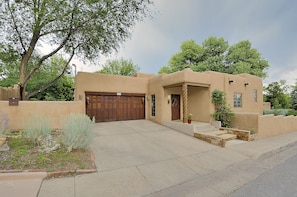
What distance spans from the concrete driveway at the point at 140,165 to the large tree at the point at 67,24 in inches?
239

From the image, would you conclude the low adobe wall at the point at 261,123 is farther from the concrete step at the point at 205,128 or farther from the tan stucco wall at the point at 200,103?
the tan stucco wall at the point at 200,103

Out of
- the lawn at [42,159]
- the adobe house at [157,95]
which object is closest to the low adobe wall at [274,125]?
the adobe house at [157,95]

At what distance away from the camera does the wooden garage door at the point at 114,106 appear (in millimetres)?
10984

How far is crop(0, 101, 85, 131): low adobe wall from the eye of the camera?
7605 millimetres

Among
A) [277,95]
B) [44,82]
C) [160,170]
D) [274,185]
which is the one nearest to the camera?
[274,185]

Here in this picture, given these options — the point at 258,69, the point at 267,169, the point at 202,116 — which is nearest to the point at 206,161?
the point at 267,169

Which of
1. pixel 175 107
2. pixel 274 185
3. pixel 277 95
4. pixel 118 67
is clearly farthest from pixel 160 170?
pixel 118 67

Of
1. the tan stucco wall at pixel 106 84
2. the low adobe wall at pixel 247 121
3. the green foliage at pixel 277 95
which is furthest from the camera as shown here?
the green foliage at pixel 277 95

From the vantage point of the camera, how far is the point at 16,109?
25.3ft

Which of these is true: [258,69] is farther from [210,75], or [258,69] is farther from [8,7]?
[8,7]

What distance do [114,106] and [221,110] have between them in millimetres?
7712

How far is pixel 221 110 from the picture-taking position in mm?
10492

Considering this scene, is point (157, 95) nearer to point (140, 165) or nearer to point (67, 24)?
point (67, 24)

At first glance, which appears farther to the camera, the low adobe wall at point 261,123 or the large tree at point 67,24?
the low adobe wall at point 261,123
